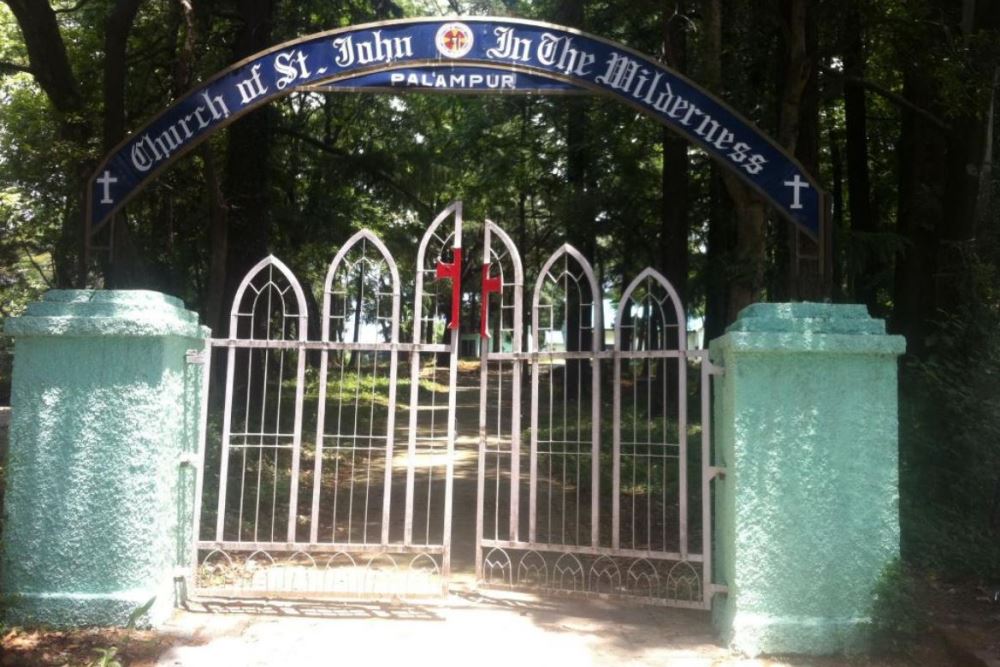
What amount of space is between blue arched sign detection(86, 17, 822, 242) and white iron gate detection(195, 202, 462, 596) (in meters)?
1.14

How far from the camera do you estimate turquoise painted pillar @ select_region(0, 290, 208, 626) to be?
237 inches

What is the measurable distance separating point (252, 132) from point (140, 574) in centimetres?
866

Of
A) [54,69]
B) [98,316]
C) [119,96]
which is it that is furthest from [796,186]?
[54,69]

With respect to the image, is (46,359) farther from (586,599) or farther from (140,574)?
(586,599)

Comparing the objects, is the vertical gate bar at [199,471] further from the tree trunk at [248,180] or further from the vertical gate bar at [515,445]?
the tree trunk at [248,180]

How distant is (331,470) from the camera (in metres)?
14.6

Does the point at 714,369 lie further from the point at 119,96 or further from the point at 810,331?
the point at 119,96

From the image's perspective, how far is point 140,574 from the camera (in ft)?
20.0

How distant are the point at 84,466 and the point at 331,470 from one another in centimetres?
868

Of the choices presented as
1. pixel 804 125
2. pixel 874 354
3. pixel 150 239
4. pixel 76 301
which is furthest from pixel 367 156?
pixel 874 354

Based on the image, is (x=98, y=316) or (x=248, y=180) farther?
(x=248, y=180)

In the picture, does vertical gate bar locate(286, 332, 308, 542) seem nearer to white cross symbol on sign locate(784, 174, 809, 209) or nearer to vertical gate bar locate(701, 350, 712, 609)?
vertical gate bar locate(701, 350, 712, 609)

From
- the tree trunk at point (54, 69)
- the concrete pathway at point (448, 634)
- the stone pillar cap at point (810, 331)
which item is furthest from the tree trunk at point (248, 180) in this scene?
the stone pillar cap at point (810, 331)

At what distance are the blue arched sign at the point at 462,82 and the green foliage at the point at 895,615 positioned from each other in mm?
2520
